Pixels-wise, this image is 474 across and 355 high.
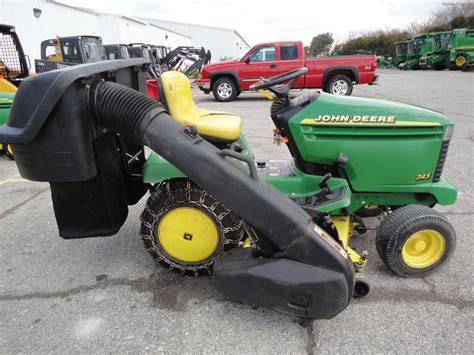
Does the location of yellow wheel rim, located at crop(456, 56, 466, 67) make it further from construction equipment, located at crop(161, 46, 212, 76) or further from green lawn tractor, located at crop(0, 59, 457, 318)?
green lawn tractor, located at crop(0, 59, 457, 318)

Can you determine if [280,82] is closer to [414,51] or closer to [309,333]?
[309,333]

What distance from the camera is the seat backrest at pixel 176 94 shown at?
243 centimetres

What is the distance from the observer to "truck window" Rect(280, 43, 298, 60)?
34.9 ft

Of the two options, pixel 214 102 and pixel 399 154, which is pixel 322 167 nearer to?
pixel 399 154

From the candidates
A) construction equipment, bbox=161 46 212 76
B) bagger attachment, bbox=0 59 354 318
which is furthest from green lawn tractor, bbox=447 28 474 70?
bagger attachment, bbox=0 59 354 318

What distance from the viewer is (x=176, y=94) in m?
2.50

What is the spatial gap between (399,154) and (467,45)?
A: 2548 centimetres

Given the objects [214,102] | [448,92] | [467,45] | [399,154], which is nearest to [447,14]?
[467,45]

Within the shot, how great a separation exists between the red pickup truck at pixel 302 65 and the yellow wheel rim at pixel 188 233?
9136 millimetres

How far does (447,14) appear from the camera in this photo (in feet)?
171

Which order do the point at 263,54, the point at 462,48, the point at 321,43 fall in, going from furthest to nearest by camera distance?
1. the point at 321,43
2. the point at 462,48
3. the point at 263,54

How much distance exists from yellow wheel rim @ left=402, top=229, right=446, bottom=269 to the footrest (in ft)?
2.78

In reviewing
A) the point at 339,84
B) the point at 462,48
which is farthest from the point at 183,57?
the point at 462,48

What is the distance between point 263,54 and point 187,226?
9505mm
